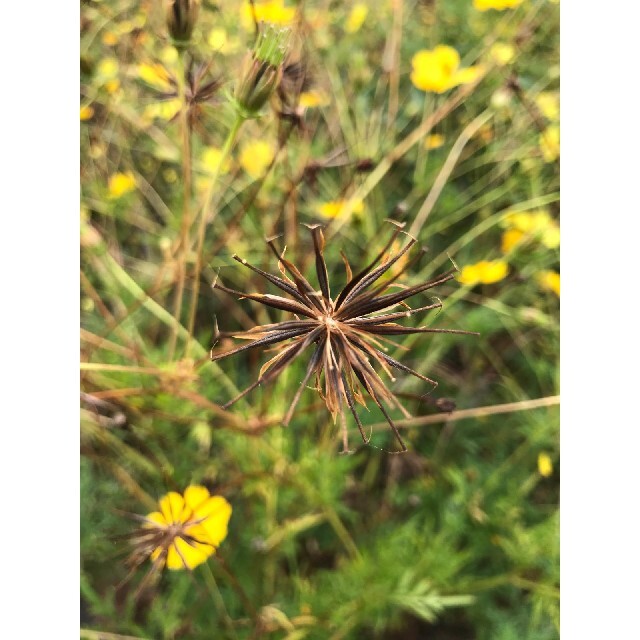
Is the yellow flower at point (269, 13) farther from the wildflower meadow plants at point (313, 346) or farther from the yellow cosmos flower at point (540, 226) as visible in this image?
the yellow cosmos flower at point (540, 226)

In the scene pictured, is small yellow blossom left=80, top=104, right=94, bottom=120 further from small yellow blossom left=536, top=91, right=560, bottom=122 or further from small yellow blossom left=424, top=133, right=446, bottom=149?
small yellow blossom left=536, top=91, right=560, bottom=122

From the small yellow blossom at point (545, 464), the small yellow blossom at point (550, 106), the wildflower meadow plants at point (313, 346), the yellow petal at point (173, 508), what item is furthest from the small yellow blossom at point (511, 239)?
the yellow petal at point (173, 508)

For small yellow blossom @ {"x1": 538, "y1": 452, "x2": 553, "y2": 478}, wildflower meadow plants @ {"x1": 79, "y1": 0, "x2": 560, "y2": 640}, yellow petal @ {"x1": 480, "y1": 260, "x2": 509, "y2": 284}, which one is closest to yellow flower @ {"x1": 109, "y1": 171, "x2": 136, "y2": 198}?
wildflower meadow plants @ {"x1": 79, "y1": 0, "x2": 560, "y2": 640}

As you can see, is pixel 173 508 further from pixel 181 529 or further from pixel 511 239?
pixel 511 239

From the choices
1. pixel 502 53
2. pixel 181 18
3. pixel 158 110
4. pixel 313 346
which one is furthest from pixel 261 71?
pixel 502 53
